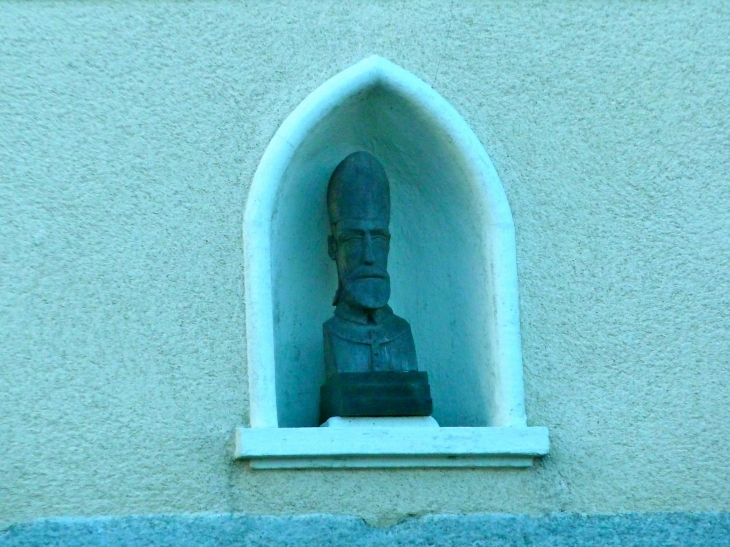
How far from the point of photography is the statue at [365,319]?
5512 millimetres

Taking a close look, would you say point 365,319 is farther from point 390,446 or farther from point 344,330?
point 390,446

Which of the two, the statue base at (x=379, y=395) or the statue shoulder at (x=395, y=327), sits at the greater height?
the statue shoulder at (x=395, y=327)

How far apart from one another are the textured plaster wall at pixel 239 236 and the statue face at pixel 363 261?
0.45 meters

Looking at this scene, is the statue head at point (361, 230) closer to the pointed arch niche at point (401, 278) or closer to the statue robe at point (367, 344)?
the statue robe at point (367, 344)

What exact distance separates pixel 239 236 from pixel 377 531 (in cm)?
114

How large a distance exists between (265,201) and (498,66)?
102 cm

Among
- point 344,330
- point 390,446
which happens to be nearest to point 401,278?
point 344,330

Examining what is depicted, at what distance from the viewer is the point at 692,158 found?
19.3ft

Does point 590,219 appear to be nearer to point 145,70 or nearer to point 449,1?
point 449,1

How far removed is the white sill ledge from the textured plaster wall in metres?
0.05

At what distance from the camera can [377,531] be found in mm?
5344

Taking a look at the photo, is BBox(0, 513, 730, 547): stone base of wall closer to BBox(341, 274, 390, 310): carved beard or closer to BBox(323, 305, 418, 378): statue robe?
BBox(323, 305, 418, 378): statue robe

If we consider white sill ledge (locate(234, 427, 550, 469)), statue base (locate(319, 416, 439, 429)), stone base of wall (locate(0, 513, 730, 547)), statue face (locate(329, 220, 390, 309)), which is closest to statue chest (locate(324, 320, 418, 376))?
statue face (locate(329, 220, 390, 309))

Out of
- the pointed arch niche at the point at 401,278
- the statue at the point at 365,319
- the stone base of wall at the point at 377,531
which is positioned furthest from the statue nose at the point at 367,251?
the stone base of wall at the point at 377,531
